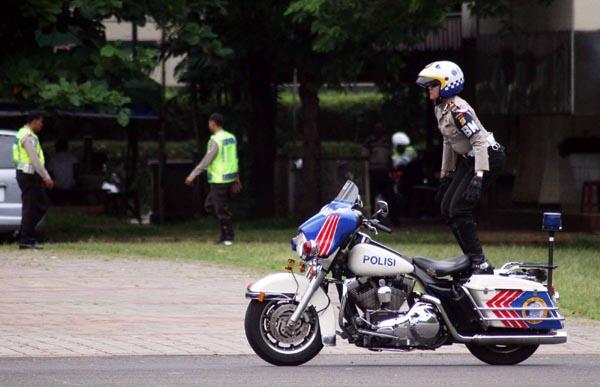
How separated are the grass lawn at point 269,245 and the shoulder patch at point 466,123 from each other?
3.71m

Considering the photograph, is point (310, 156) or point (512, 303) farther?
point (310, 156)

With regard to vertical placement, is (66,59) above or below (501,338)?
above

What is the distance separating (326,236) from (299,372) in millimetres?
939

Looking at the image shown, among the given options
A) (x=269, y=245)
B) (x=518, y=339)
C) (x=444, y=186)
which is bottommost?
(x=269, y=245)

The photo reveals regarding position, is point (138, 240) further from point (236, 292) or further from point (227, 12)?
point (236, 292)

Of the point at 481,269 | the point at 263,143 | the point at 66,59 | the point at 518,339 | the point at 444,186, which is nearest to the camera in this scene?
the point at 518,339

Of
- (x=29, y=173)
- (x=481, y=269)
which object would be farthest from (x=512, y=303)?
(x=29, y=173)

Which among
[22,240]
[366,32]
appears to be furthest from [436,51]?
[22,240]

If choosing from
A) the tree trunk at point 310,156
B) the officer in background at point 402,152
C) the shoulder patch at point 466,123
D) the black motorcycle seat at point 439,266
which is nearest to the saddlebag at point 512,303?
the black motorcycle seat at point 439,266

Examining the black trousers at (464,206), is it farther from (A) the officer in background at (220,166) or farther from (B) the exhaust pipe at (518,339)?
(A) the officer in background at (220,166)

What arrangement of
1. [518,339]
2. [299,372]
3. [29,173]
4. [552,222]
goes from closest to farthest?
1. [299,372]
2. [518,339]
3. [552,222]
4. [29,173]

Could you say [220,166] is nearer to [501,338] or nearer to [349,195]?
[349,195]

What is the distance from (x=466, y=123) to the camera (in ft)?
36.7

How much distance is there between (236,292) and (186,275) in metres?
1.87
